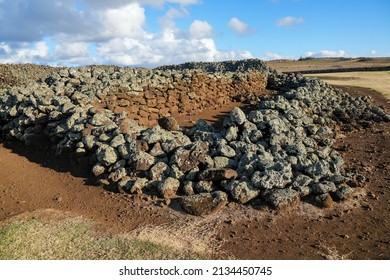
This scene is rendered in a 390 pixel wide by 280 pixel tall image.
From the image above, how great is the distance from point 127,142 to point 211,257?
4.33 m

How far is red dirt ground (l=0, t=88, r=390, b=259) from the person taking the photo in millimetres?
6562

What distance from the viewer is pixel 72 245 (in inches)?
253

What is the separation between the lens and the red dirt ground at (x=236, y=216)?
6562 mm

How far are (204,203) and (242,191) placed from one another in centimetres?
90

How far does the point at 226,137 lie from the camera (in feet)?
33.0

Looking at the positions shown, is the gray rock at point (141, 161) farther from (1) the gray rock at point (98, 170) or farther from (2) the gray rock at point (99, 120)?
(2) the gray rock at point (99, 120)

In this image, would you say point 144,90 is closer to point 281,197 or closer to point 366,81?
point 281,197

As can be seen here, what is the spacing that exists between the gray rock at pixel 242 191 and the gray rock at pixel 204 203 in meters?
0.20

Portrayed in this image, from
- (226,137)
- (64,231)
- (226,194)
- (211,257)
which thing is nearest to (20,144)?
(64,231)

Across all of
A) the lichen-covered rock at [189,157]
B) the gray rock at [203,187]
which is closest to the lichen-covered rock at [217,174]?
the gray rock at [203,187]

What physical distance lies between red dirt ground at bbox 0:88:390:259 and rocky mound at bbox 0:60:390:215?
1.03ft

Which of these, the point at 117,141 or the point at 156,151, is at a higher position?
the point at 117,141

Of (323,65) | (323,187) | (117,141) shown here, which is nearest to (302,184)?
(323,187)
